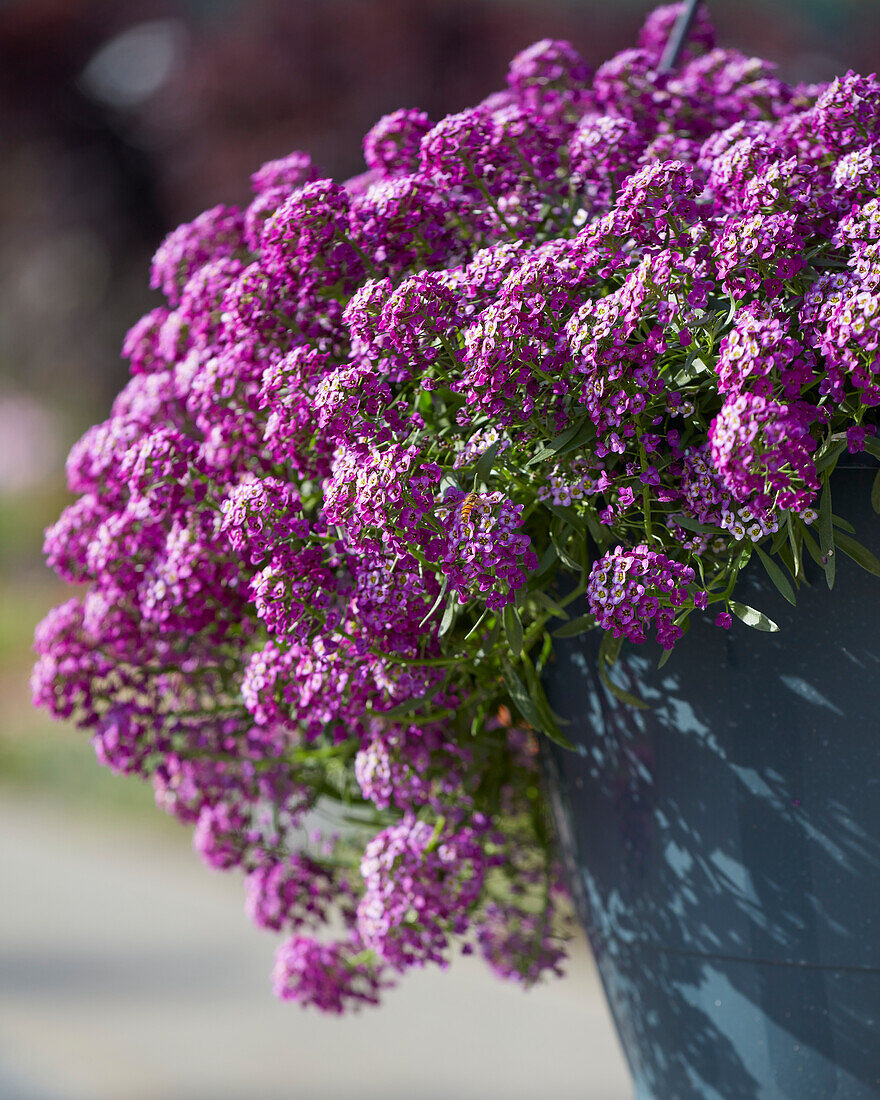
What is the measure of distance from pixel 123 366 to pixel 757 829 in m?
4.41

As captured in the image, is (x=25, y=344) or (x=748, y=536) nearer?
(x=748, y=536)

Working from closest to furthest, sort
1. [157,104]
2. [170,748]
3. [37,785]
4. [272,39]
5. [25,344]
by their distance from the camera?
1. [170,748]
2. [272,39]
3. [157,104]
4. [37,785]
5. [25,344]

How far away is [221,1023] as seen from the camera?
2.56 meters

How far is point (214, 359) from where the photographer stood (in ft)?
2.89

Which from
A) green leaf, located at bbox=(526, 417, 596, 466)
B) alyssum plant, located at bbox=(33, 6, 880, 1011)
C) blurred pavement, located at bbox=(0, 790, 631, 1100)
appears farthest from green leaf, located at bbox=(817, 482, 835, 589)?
blurred pavement, located at bbox=(0, 790, 631, 1100)

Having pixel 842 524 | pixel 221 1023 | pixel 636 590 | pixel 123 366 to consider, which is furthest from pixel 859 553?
pixel 123 366

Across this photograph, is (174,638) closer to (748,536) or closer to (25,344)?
(748,536)

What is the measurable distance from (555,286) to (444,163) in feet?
0.63

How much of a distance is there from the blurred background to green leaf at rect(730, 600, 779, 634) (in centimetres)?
177

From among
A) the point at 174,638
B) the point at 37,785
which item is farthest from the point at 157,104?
the point at 174,638

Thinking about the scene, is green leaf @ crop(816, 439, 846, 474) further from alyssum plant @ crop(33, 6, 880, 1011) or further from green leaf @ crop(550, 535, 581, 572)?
green leaf @ crop(550, 535, 581, 572)

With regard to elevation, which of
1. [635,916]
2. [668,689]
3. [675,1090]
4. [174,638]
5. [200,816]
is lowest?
[675,1090]

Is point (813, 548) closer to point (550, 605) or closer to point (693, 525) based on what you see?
point (693, 525)

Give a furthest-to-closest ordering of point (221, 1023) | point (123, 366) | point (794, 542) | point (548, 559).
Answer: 1. point (123, 366)
2. point (221, 1023)
3. point (548, 559)
4. point (794, 542)
